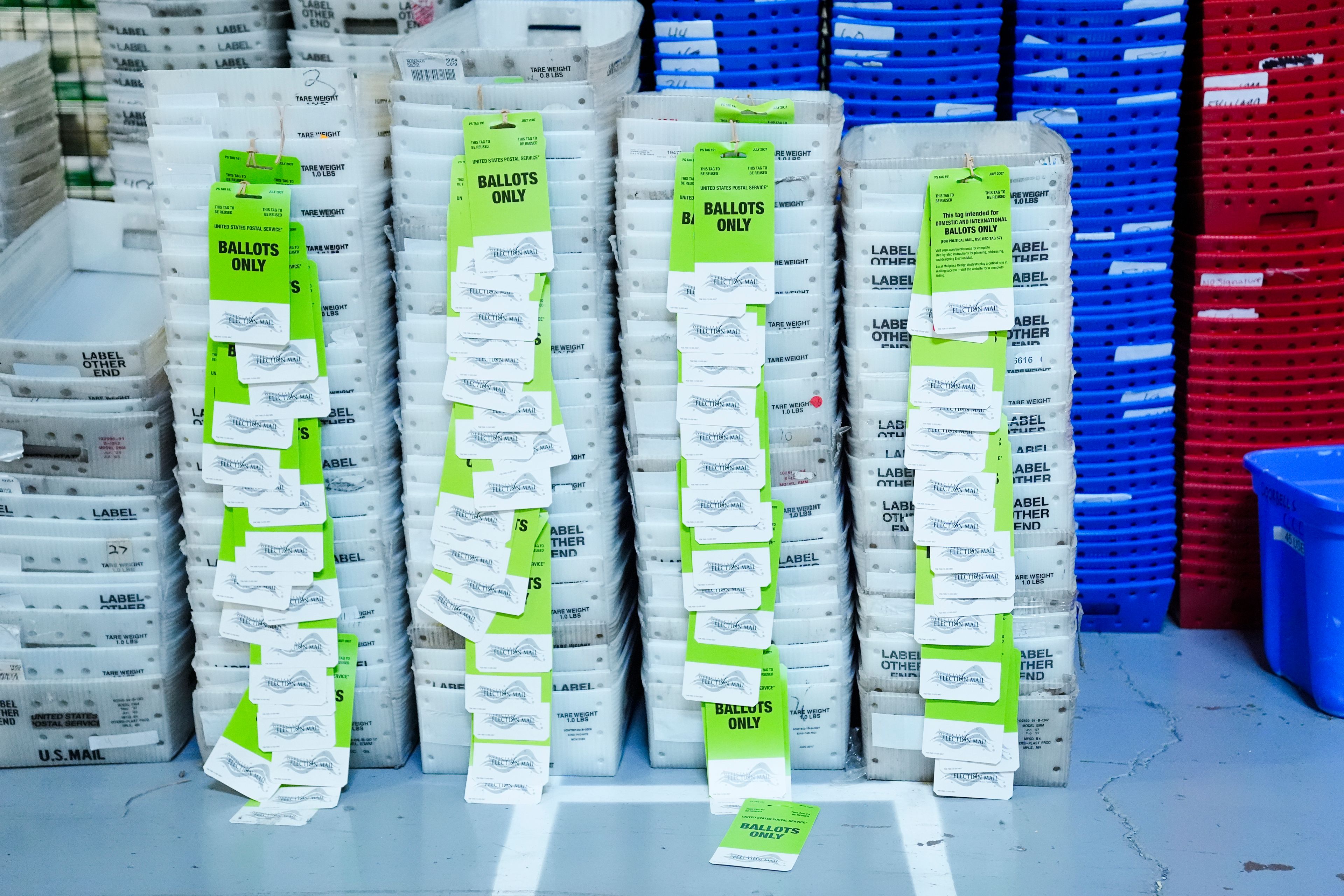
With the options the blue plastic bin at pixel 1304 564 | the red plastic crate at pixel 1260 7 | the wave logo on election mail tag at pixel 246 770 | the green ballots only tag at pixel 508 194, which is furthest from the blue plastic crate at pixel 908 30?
the wave logo on election mail tag at pixel 246 770

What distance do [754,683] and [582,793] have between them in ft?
2.15

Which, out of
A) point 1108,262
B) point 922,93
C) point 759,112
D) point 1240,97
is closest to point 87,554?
point 759,112

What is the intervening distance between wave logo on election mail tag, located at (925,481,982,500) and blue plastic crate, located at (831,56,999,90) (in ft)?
4.87

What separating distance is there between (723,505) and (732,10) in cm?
183

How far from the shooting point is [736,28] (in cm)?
464

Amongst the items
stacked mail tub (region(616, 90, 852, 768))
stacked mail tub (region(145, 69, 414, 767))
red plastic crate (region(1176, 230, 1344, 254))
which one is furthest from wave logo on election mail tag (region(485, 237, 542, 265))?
red plastic crate (region(1176, 230, 1344, 254))

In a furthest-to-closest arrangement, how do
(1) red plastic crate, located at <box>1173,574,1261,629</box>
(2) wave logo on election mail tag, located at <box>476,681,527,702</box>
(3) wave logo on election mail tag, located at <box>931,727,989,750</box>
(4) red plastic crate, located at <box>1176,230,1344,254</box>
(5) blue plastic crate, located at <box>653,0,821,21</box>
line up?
1. (1) red plastic crate, located at <box>1173,574,1261,629</box>
2. (4) red plastic crate, located at <box>1176,230,1344,254</box>
3. (5) blue plastic crate, located at <box>653,0,821,21</box>
4. (2) wave logo on election mail tag, located at <box>476,681,527,702</box>
5. (3) wave logo on election mail tag, located at <box>931,727,989,750</box>

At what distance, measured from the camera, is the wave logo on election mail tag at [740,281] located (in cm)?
387

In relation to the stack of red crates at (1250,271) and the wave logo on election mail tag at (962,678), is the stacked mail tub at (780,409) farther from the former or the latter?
the stack of red crates at (1250,271)

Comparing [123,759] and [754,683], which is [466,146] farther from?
[123,759]

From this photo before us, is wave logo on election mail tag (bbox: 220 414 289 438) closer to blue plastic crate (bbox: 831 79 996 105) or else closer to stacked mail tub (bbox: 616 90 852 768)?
stacked mail tub (bbox: 616 90 852 768)

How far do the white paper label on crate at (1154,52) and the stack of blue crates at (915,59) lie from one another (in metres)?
0.49

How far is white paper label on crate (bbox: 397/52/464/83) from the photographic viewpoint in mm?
3908

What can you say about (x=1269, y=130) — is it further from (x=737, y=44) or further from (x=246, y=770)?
(x=246, y=770)
